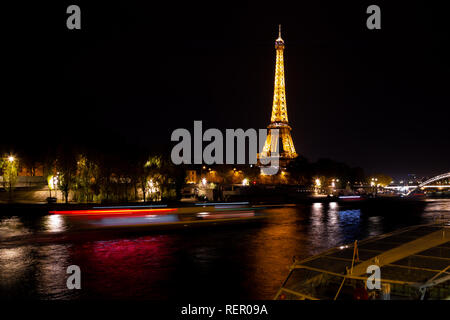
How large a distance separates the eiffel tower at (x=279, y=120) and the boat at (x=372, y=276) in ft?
367

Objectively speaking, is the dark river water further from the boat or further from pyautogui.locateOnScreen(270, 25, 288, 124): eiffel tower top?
pyautogui.locateOnScreen(270, 25, 288, 124): eiffel tower top

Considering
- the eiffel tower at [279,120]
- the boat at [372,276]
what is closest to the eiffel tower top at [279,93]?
the eiffel tower at [279,120]

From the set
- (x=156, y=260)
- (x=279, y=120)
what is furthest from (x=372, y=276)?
(x=279, y=120)

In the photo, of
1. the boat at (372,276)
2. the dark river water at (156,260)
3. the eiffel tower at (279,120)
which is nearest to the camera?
the boat at (372,276)

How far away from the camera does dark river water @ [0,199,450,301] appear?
1280 cm

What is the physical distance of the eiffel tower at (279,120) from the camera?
12212 centimetres

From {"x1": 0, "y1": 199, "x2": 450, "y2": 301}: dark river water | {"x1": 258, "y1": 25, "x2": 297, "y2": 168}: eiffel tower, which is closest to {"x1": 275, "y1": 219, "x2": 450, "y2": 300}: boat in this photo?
{"x1": 0, "y1": 199, "x2": 450, "y2": 301}: dark river water

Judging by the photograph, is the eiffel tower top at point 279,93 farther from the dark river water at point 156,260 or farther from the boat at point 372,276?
the boat at point 372,276

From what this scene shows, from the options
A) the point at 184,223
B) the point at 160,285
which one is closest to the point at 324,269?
the point at 160,285

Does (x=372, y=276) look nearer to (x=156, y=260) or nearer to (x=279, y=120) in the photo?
(x=156, y=260)

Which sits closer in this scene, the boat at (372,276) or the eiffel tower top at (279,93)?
the boat at (372,276)

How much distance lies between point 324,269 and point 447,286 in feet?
7.71

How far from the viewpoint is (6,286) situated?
1329cm
